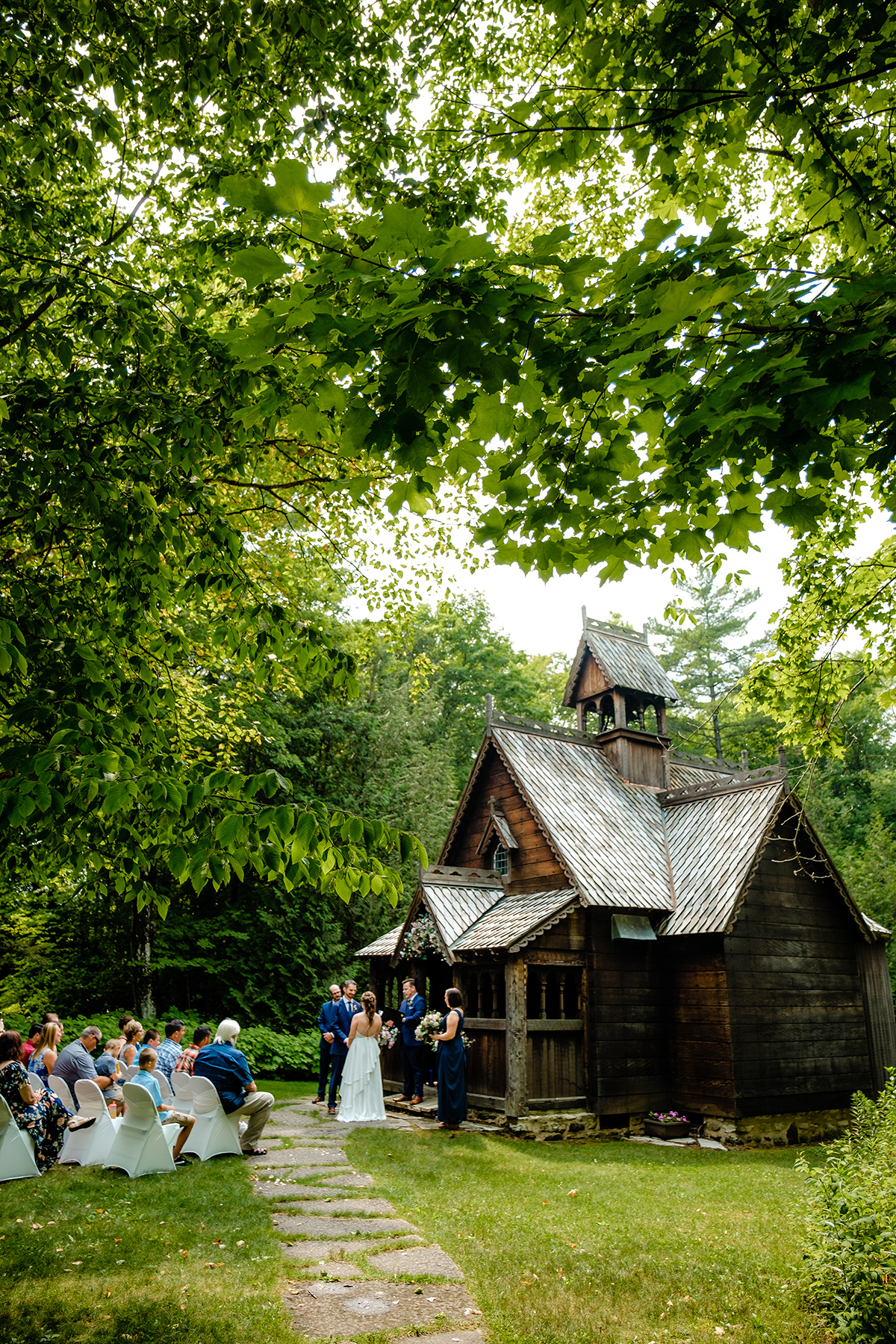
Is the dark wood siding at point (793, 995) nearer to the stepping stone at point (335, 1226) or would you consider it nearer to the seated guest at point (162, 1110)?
the stepping stone at point (335, 1226)

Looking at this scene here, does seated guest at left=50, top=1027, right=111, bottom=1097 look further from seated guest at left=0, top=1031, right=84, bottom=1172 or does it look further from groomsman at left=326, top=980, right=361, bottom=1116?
groomsman at left=326, top=980, right=361, bottom=1116

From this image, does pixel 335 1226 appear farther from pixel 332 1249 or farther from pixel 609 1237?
pixel 609 1237

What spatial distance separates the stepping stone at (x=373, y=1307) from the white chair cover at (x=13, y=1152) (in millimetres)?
4349

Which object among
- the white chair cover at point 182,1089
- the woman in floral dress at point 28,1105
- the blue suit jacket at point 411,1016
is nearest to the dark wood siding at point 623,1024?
the blue suit jacket at point 411,1016

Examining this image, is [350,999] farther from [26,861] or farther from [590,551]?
[590,551]

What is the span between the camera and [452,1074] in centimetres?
1330

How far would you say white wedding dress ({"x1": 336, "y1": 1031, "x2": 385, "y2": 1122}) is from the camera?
1363 cm

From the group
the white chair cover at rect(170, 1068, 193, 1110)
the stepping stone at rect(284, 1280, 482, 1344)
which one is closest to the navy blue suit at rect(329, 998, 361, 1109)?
the white chair cover at rect(170, 1068, 193, 1110)

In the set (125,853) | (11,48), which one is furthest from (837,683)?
(11,48)

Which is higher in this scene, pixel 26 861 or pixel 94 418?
pixel 94 418

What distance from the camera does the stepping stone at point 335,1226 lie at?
6793 mm

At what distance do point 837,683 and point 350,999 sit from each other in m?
9.97

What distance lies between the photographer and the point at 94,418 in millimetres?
6023

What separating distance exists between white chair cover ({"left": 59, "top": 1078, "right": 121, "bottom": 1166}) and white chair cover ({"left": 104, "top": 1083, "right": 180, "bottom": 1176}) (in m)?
0.49
